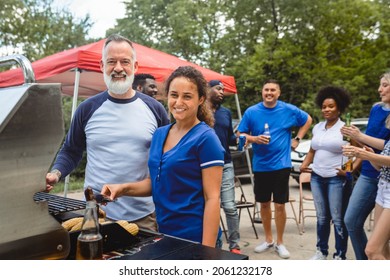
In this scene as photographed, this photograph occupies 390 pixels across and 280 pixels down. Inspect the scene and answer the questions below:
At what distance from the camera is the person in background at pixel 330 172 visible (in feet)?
9.91

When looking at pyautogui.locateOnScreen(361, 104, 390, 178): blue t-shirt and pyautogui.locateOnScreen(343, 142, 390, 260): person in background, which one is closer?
pyautogui.locateOnScreen(343, 142, 390, 260): person in background

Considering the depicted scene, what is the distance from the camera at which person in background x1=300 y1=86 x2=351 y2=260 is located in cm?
302

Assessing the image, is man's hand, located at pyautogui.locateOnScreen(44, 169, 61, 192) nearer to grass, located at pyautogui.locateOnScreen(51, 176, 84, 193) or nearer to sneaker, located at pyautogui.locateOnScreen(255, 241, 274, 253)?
sneaker, located at pyautogui.locateOnScreen(255, 241, 274, 253)

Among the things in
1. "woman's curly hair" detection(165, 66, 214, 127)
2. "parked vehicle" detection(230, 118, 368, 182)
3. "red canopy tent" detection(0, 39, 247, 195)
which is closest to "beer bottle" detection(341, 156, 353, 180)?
"red canopy tent" detection(0, 39, 247, 195)

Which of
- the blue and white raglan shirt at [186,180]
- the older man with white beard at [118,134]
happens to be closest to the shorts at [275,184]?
the older man with white beard at [118,134]

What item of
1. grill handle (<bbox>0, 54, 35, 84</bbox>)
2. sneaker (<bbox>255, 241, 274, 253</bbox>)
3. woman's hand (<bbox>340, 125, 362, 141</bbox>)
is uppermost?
grill handle (<bbox>0, 54, 35, 84</bbox>)

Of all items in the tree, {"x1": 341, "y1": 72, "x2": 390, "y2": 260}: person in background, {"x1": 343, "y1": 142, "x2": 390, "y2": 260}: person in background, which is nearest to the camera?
{"x1": 343, "y1": 142, "x2": 390, "y2": 260}: person in background

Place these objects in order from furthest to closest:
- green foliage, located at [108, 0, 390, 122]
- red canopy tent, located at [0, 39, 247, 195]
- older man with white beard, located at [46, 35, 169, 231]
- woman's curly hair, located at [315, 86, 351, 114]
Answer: green foliage, located at [108, 0, 390, 122] < red canopy tent, located at [0, 39, 247, 195] < woman's curly hair, located at [315, 86, 351, 114] < older man with white beard, located at [46, 35, 169, 231]

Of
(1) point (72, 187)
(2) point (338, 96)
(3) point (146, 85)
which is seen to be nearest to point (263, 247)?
(2) point (338, 96)

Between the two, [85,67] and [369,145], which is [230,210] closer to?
[369,145]

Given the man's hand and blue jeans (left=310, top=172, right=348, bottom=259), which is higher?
the man's hand

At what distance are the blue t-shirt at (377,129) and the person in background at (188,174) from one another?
1558 mm

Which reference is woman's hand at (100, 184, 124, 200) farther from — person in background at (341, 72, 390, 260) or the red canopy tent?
the red canopy tent
